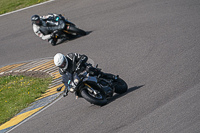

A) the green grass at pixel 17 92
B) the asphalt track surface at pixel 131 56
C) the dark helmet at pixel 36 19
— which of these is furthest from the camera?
the dark helmet at pixel 36 19

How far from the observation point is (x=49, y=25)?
→ 14.6 meters

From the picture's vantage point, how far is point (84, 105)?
859 centimetres

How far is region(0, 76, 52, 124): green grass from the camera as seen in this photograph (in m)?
10.3

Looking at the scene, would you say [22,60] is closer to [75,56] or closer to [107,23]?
[107,23]

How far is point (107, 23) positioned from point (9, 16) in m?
7.73

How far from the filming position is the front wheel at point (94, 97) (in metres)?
7.71

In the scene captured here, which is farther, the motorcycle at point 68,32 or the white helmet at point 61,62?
the motorcycle at point 68,32

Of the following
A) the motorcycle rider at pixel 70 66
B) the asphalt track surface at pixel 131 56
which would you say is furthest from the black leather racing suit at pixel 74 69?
the asphalt track surface at pixel 131 56

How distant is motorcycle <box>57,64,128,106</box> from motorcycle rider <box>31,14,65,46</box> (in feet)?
21.1

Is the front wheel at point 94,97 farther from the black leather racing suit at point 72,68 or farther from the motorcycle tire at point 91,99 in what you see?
the black leather racing suit at point 72,68

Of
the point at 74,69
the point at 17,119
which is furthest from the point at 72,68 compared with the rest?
the point at 17,119

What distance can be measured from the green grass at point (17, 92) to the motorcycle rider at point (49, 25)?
8.86 ft

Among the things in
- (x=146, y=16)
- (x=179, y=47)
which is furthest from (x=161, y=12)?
(x=179, y=47)

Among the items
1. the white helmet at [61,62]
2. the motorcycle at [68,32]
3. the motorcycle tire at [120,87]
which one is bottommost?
the motorcycle tire at [120,87]
